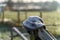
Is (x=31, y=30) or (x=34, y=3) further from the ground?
(x=31, y=30)

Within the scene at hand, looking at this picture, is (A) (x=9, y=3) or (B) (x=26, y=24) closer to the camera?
(B) (x=26, y=24)

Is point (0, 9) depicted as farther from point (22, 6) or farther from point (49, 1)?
point (49, 1)

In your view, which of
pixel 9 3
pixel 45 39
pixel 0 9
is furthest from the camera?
pixel 9 3

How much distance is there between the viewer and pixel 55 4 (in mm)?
19391

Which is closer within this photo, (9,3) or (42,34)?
(42,34)

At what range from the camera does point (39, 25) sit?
1.65 metres

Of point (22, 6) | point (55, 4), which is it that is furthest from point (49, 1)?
point (22, 6)

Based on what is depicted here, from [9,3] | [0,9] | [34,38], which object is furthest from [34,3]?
[34,38]

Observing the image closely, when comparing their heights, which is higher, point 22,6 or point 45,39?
point 45,39

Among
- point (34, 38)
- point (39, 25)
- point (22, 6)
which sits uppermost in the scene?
point (39, 25)

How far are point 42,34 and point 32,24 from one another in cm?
11

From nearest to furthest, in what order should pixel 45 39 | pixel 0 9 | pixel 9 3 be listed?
pixel 45 39 → pixel 0 9 → pixel 9 3

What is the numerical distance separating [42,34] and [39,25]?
7cm

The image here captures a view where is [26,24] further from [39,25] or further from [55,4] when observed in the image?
[55,4]
